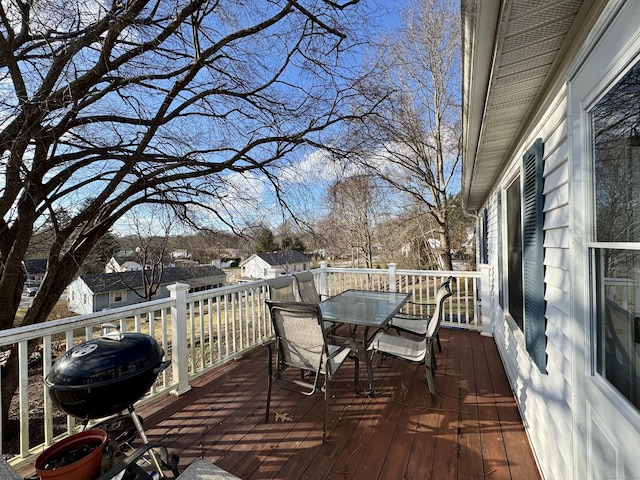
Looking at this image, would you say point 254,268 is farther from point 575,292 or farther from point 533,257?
point 575,292

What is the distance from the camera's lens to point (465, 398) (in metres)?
2.84

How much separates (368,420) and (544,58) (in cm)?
284

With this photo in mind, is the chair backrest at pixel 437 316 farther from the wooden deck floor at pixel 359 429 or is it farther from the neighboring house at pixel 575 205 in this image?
the neighboring house at pixel 575 205

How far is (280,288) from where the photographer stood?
3797 millimetres

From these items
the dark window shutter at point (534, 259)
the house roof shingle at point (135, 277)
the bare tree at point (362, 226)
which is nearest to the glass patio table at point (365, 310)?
the dark window shutter at point (534, 259)

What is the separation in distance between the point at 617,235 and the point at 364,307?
2849mm

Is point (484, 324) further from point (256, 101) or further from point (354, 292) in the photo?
point (256, 101)

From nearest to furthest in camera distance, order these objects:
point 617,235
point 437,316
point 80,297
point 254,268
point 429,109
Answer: point 617,235, point 437,316, point 429,109, point 80,297, point 254,268

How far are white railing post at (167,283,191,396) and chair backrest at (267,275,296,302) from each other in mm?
1039

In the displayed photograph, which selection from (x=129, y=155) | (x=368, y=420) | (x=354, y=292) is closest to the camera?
(x=368, y=420)

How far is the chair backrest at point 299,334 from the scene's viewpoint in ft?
7.74

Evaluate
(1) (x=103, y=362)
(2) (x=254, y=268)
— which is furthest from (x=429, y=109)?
(2) (x=254, y=268)

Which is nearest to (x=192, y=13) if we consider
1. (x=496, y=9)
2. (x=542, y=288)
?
(x=496, y=9)

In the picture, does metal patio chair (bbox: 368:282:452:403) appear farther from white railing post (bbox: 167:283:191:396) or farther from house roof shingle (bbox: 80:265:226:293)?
house roof shingle (bbox: 80:265:226:293)
